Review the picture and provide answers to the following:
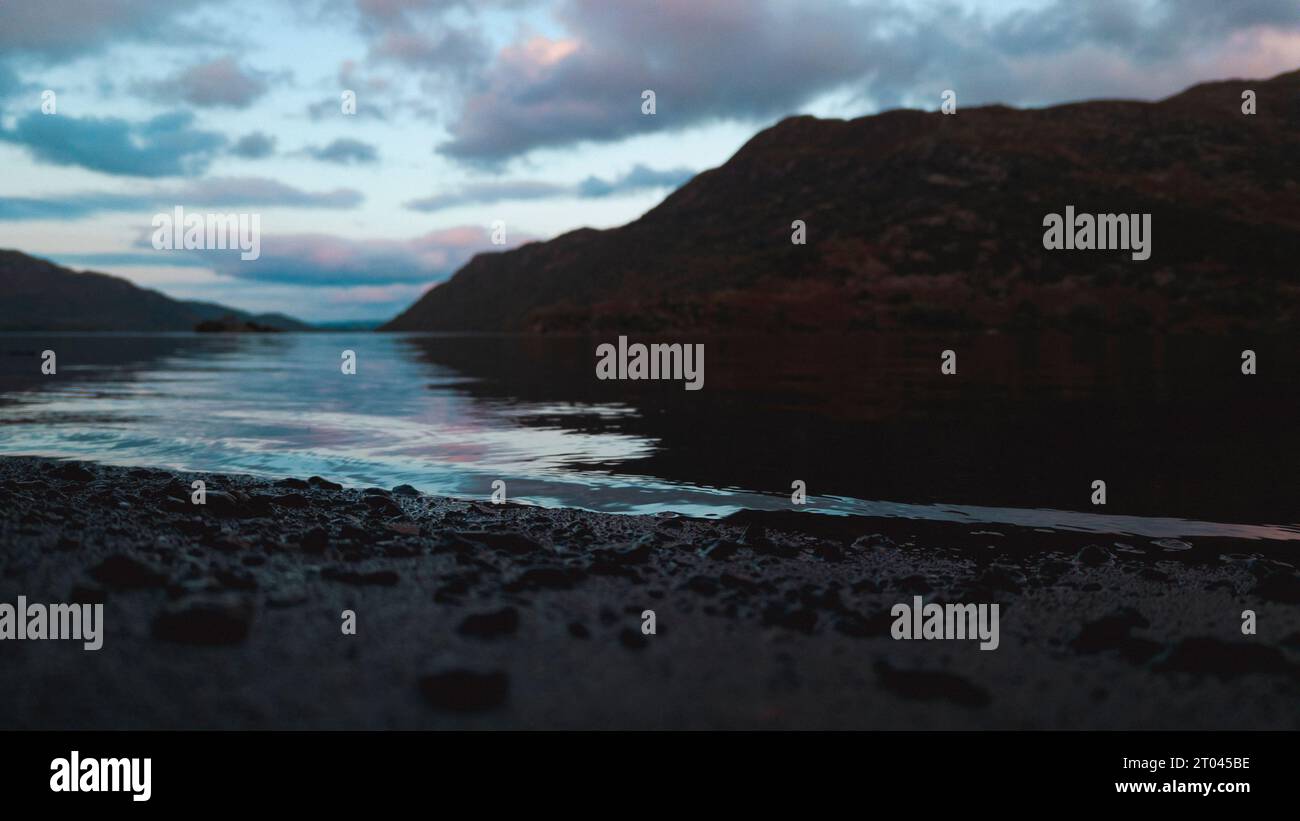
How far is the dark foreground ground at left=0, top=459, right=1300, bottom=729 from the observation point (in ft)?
18.5

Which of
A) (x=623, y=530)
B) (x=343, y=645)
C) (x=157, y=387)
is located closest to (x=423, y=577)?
(x=343, y=645)

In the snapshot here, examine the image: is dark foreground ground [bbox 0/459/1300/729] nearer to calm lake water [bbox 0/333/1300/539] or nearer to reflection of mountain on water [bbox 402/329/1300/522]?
calm lake water [bbox 0/333/1300/539]

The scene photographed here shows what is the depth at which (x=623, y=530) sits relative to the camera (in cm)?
1099

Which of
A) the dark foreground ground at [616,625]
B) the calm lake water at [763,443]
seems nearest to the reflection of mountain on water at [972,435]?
the calm lake water at [763,443]

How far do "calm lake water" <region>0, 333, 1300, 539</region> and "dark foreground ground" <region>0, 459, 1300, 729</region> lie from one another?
231cm

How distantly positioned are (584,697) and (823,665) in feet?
6.41

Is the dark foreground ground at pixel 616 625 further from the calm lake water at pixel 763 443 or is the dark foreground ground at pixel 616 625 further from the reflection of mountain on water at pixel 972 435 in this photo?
the reflection of mountain on water at pixel 972 435

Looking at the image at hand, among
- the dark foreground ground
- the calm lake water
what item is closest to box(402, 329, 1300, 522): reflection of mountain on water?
the calm lake water

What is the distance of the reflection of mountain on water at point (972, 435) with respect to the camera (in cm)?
1451

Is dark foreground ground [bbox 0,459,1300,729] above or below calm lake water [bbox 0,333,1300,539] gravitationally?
below

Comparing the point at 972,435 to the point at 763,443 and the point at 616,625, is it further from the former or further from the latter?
the point at 616,625

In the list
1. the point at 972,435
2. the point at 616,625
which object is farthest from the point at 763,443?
the point at 616,625

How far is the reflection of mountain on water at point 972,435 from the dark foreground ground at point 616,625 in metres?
3.43
